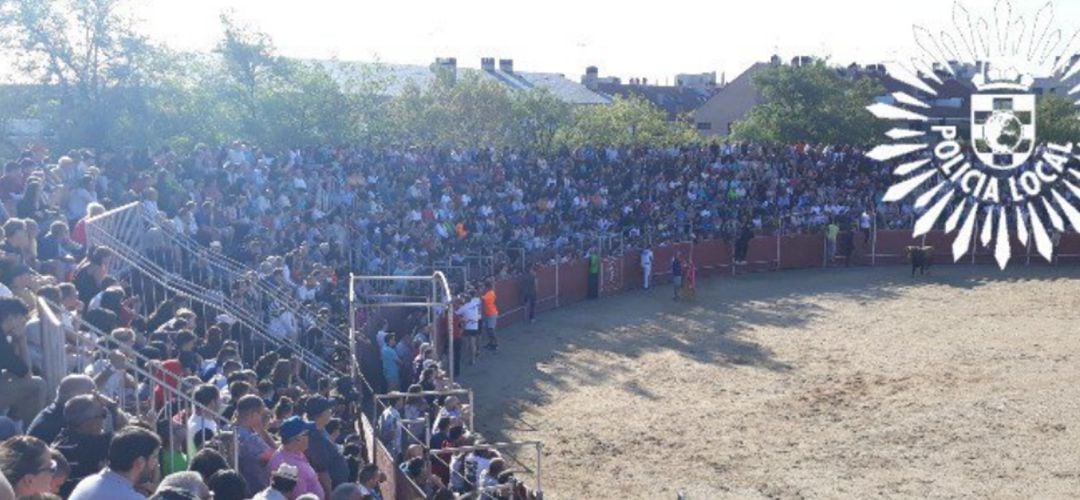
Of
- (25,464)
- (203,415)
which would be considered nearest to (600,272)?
(203,415)

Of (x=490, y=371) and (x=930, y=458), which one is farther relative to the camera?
(x=490, y=371)

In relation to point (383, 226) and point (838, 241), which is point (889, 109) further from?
point (383, 226)

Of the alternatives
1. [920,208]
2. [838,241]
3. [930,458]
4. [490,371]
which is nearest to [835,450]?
[930,458]

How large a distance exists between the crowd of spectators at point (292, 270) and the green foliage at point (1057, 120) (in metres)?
28.8

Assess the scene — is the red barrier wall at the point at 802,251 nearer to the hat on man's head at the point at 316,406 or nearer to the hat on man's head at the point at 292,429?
the hat on man's head at the point at 316,406

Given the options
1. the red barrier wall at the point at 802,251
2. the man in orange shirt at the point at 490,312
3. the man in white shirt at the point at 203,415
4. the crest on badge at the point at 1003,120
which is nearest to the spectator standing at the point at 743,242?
the red barrier wall at the point at 802,251

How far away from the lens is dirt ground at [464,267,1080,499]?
16406 millimetres

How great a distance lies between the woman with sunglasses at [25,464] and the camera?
5.66 metres

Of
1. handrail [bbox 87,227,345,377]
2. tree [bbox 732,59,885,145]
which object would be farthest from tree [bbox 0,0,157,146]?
tree [bbox 732,59,885,145]

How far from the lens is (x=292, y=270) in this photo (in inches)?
794

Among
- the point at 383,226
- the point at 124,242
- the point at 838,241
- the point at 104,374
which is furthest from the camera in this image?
the point at 838,241

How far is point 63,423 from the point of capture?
716 cm

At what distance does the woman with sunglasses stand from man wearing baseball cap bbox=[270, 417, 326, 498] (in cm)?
294

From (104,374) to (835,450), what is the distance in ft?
40.0
